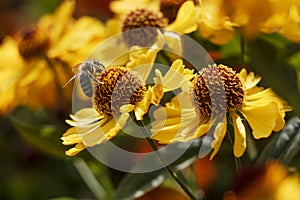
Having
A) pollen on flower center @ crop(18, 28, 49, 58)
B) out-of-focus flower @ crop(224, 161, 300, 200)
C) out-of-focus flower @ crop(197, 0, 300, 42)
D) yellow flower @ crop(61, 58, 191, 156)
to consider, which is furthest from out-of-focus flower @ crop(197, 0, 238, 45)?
pollen on flower center @ crop(18, 28, 49, 58)

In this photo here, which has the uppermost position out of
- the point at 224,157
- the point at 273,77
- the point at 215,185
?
the point at 273,77

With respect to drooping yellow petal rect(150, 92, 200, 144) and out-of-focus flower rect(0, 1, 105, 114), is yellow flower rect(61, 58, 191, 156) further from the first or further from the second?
out-of-focus flower rect(0, 1, 105, 114)

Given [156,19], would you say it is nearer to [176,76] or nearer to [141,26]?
[141,26]

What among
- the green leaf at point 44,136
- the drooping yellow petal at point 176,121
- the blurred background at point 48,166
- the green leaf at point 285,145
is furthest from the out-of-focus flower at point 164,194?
the drooping yellow petal at point 176,121

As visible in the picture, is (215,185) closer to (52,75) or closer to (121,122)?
(52,75)

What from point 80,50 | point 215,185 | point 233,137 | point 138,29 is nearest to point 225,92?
point 233,137
